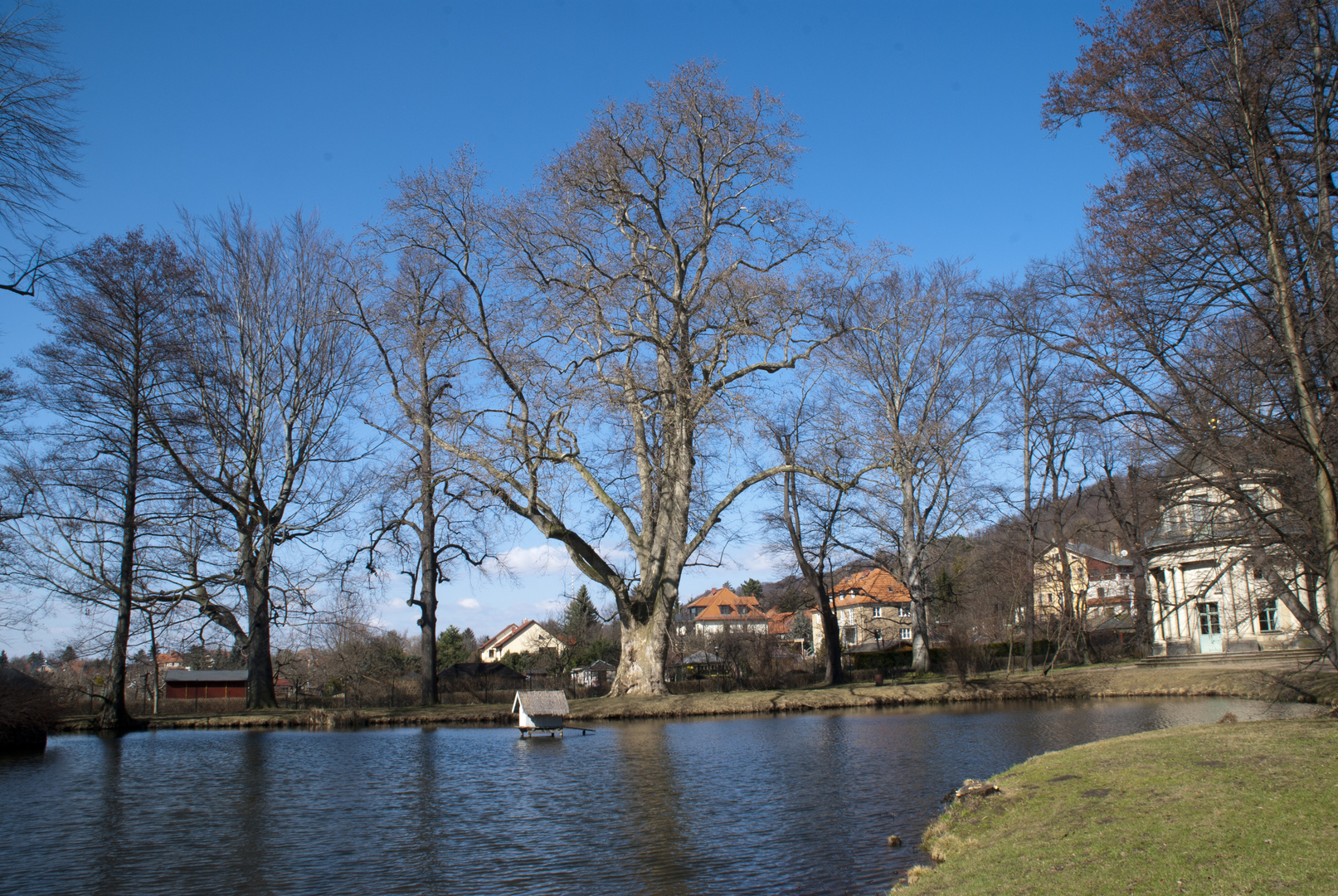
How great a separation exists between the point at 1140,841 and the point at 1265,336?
7144mm

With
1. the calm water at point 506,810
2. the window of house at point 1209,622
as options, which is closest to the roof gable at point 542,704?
the calm water at point 506,810

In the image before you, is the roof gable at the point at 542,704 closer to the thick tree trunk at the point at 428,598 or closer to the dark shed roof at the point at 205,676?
the thick tree trunk at the point at 428,598

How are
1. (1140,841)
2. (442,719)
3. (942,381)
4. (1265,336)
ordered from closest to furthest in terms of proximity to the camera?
(1140,841)
(1265,336)
(442,719)
(942,381)

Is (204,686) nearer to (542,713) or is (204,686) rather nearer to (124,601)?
(124,601)

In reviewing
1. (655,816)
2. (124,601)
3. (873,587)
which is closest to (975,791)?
(655,816)

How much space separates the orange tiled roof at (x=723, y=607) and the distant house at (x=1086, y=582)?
34095 millimetres

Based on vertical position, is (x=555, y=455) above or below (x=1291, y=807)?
above

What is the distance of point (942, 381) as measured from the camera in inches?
1305

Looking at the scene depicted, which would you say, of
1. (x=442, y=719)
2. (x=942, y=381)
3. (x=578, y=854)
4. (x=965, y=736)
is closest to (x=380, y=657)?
(x=442, y=719)

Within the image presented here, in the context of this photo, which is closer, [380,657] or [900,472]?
[900,472]

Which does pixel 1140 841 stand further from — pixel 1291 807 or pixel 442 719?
pixel 442 719

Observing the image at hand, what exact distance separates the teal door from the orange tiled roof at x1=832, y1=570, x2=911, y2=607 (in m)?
12.4

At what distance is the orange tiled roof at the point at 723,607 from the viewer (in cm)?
9169

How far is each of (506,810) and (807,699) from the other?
17.1m
